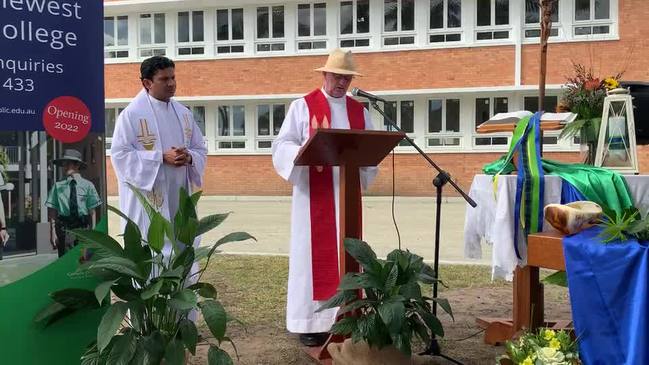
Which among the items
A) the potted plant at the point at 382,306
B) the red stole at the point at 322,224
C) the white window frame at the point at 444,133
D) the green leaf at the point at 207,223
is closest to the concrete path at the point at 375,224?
the white window frame at the point at 444,133

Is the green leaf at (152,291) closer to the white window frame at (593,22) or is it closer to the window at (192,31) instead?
the white window frame at (593,22)

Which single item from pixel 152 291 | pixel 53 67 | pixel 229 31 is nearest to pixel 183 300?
pixel 152 291

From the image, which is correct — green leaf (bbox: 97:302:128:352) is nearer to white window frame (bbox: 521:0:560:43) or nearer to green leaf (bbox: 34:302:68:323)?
green leaf (bbox: 34:302:68:323)

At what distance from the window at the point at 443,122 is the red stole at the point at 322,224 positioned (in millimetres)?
16270

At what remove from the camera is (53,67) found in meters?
3.26

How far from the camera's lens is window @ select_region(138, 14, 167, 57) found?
22625 millimetres

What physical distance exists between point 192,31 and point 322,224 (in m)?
19.1

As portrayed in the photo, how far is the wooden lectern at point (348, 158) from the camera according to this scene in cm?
367

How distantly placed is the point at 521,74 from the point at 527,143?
→ 1641 cm

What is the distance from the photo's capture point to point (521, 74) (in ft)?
64.2

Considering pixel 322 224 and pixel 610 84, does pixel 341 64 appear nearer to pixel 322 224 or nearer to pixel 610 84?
pixel 322 224

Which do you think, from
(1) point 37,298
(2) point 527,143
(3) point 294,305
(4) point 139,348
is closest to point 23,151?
(1) point 37,298

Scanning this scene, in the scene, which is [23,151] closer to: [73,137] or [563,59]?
[73,137]

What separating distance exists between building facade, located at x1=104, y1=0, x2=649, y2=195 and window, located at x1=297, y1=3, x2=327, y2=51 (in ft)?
0.11
